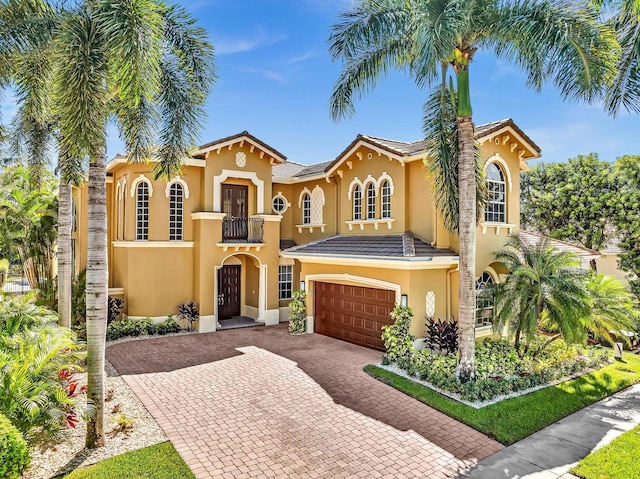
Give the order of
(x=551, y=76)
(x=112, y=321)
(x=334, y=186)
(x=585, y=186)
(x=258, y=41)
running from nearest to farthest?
(x=551, y=76) < (x=258, y=41) < (x=112, y=321) < (x=334, y=186) < (x=585, y=186)

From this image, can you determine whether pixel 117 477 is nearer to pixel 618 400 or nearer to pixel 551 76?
pixel 618 400

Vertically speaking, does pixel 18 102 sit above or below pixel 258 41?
below

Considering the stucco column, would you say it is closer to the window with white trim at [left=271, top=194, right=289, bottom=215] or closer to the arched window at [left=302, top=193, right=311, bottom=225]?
the arched window at [left=302, top=193, right=311, bottom=225]

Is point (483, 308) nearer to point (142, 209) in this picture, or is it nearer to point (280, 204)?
point (280, 204)

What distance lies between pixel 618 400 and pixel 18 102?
1736 centimetres

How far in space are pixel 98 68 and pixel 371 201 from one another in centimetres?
1180

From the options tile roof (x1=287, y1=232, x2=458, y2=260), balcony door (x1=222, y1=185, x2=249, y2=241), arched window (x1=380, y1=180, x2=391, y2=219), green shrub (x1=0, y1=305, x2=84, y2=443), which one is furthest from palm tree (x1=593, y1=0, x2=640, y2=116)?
green shrub (x1=0, y1=305, x2=84, y2=443)

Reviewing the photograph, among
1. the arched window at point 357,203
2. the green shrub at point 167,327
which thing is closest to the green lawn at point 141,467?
the green shrub at point 167,327

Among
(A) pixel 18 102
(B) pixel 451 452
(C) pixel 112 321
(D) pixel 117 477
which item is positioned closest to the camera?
(D) pixel 117 477

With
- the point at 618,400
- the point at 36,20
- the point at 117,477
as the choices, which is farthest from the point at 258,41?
the point at 618,400

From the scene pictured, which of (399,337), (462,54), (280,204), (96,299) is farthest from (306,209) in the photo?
(96,299)

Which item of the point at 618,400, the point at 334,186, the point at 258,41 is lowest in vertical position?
the point at 618,400

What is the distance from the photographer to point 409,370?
11.8m

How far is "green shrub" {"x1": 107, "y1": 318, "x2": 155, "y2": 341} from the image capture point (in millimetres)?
15902
